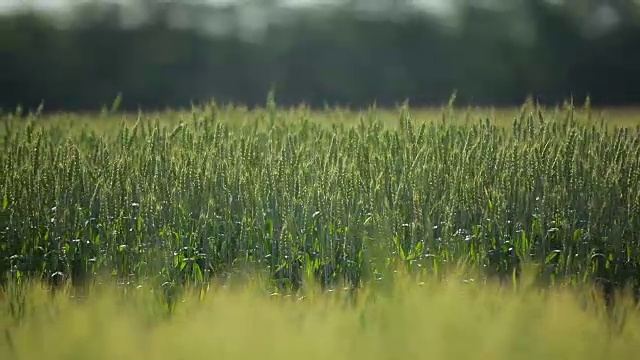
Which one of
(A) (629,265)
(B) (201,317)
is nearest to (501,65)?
(A) (629,265)

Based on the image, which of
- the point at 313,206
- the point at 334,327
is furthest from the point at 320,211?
the point at 334,327

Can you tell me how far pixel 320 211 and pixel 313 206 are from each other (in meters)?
0.04

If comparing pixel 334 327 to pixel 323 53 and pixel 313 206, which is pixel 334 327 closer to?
pixel 313 206

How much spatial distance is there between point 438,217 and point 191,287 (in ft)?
2.38

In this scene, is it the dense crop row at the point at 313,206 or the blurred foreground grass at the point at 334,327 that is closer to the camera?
the blurred foreground grass at the point at 334,327

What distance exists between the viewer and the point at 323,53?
2.18m

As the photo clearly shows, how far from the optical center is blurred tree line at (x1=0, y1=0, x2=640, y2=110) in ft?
6.85

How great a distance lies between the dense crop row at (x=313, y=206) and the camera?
1927 mm

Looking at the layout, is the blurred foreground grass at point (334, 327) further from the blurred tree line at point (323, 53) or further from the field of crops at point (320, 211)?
the blurred tree line at point (323, 53)

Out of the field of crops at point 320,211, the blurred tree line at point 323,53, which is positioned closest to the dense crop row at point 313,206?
the field of crops at point 320,211

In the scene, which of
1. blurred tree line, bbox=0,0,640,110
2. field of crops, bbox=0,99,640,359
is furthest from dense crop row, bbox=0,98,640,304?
blurred tree line, bbox=0,0,640,110

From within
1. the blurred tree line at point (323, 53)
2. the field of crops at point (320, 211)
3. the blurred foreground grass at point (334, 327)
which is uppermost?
the blurred tree line at point (323, 53)

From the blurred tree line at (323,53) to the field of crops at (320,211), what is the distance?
9cm

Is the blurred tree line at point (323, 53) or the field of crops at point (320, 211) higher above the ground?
the blurred tree line at point (323, 53)
